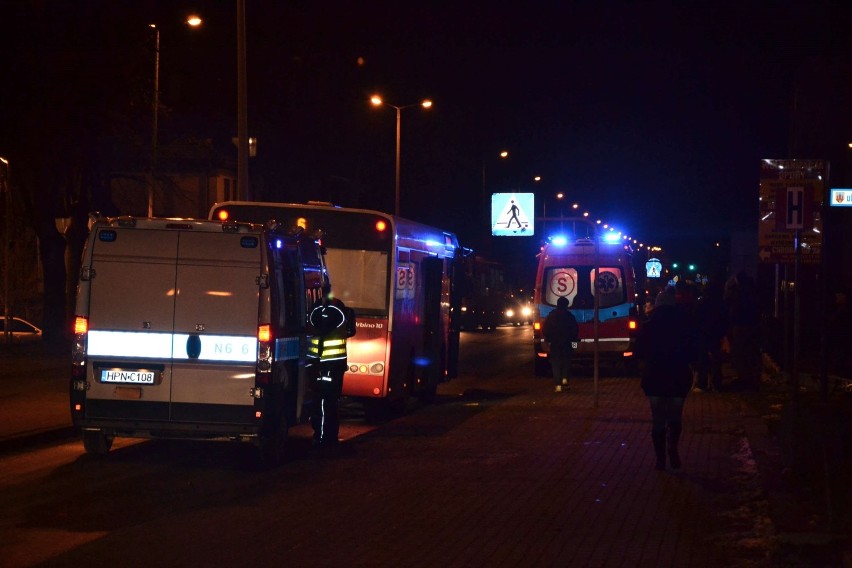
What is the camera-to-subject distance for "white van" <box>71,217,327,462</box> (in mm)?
11992

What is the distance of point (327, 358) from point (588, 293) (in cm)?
1495

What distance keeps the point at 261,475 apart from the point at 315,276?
9.30 ft

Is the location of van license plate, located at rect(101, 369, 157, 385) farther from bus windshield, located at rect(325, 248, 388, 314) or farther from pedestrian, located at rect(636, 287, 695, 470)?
bus windshield, located at rect(325, 248, 388, 314)

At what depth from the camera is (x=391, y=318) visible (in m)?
17.1

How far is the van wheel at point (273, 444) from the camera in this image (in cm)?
1227

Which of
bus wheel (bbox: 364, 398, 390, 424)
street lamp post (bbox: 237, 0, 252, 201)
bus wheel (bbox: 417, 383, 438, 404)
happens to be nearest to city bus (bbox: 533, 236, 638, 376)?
bus wheel (bbox: 417, 383, 438, 404)

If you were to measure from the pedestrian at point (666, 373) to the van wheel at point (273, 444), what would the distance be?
3.76 meters

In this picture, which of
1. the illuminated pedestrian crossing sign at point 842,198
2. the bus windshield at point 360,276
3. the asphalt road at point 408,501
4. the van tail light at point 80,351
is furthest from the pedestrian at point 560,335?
the van tail light at point 80,351

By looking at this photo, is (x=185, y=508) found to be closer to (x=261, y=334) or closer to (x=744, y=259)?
(x=261, y=334)

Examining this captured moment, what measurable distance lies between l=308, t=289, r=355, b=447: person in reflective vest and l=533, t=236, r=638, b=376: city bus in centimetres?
1315

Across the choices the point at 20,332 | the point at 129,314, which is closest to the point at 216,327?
the point at 129,314

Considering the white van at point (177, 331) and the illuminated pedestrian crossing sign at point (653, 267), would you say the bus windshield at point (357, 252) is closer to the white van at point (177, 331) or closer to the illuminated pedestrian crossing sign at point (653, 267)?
the white van at point (177, 331)

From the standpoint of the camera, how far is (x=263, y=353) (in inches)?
472

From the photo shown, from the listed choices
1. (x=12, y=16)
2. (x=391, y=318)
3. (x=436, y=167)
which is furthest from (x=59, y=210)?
(x=436, y=167)
